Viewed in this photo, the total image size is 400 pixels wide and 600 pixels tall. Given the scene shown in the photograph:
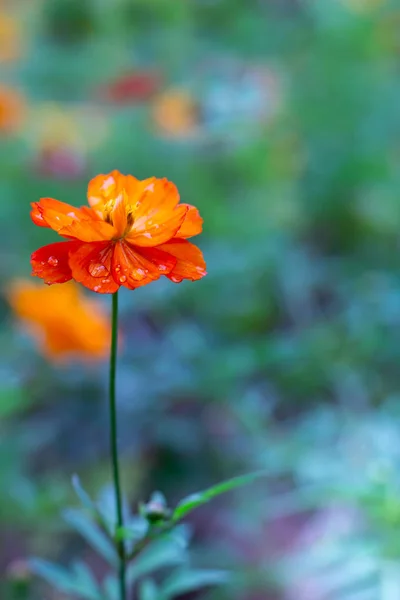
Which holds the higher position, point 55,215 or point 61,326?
point 61,326

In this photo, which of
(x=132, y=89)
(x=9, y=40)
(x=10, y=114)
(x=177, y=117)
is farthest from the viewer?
(x=9, y=40)

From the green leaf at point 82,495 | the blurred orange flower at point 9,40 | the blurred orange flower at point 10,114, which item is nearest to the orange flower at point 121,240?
the green leaf at point 82,495

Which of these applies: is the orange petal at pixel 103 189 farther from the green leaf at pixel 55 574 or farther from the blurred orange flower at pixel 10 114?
the blurred orange flower at pixel 10 114

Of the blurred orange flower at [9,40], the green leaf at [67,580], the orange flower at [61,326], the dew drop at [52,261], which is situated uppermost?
the blurred orange flower at [9,40]

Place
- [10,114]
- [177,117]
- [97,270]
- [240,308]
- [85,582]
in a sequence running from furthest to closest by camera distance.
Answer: [177,117] < [10,114] < [240,308] < [85,582] < [97,270]

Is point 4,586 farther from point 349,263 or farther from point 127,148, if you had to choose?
point 127,148

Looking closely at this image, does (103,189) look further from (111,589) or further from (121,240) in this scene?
(111,589)

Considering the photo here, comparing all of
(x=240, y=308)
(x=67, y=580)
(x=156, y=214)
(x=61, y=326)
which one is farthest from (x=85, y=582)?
(x=240, y=308)

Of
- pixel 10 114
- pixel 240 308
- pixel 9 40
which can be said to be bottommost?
pixel 240 308
